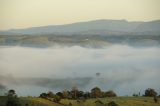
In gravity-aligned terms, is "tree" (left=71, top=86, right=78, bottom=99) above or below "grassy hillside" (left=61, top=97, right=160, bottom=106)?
above

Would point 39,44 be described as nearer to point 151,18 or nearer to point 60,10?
point 60,10

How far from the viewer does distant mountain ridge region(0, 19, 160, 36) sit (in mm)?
2412

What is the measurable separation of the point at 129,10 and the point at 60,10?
0.58 metres

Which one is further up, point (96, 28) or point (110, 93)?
point (96, 28)

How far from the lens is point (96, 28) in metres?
2.41

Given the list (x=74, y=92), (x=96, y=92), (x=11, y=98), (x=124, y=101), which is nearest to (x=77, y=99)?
(x=74, y=92)

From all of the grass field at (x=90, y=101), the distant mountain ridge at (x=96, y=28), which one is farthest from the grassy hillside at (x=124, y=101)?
the distant mountain ridge at (x=96, y=28)

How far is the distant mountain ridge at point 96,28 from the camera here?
2412 millimetres

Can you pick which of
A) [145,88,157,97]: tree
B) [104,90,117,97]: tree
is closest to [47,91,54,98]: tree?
[104,90,117,97]: tree

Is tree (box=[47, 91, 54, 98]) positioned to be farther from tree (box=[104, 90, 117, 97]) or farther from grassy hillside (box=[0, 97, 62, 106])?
tree (box=[104, 90, 117, 97])

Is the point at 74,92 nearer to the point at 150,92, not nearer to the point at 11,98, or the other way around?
the point at 11,98

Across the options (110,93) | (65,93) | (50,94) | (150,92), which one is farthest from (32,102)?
(150,92)

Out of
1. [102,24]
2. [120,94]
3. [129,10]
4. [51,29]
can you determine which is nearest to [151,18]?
[129,10]

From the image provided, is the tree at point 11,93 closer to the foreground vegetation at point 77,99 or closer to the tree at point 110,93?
the foreground vegetation at point 77,99
